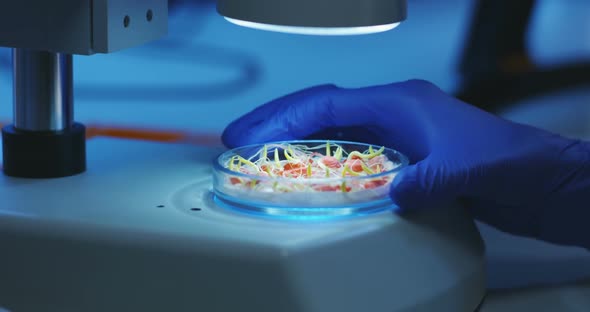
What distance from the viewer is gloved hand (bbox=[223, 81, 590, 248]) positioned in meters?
1.21

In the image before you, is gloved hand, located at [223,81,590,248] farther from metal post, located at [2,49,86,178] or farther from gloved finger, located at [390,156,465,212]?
metal post, located at [2,49,86,178]

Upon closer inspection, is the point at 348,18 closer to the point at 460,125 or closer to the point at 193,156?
the point at 460,125

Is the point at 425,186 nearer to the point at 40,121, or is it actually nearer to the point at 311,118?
the point at 311,118

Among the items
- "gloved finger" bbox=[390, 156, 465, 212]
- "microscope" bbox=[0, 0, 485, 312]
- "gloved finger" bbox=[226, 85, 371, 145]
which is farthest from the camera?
"gloved finger" bbox=[226, 85, 371, 145]

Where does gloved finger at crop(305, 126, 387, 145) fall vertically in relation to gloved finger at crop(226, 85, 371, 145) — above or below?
below

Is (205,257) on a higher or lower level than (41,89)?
lower

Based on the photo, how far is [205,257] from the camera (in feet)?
3.46

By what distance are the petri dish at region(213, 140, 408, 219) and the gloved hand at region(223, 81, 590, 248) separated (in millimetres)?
35

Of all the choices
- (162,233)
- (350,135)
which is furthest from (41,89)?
(350,135)

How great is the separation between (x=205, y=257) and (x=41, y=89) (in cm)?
37

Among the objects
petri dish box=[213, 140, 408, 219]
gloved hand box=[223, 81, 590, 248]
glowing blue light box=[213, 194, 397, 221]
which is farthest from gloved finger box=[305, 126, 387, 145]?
glowing blue light box=[213, 194, 397, 221]

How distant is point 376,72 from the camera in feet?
5.73

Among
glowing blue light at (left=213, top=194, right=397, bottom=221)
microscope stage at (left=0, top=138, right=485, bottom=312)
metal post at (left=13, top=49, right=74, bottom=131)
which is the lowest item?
microscope stage at (left=0, top=138, right=485, bottom=312)

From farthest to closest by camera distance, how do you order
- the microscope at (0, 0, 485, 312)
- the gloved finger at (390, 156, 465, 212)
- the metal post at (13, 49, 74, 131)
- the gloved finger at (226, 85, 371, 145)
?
the gloved finger at (226, 85, 371, 145) < the metal post at (13, 49, 74, 131) < the gloved finger at (390, 156, 465, 212) < the microscope at (0, 0, 485, 312)
